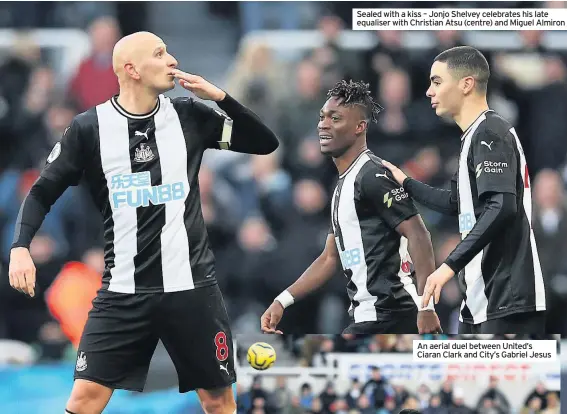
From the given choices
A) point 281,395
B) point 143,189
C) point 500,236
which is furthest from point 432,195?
point 143,189

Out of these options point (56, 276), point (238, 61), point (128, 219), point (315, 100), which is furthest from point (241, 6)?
point (128, 219)

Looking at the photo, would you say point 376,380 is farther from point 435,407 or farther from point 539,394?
point 539,394

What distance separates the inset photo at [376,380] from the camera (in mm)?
5250

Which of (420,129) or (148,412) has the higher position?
(420,129)

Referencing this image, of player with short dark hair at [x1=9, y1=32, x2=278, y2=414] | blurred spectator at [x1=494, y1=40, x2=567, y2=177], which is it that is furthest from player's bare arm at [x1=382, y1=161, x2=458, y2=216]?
blurred spectator at [x1=494, y1=40, x2=567, y2=177]

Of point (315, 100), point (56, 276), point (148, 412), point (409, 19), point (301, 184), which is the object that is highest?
point (409, 19)

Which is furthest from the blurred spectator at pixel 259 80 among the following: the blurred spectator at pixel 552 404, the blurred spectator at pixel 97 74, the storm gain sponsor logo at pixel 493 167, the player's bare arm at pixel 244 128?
the storm gain sponsor logo at pixel 493 167

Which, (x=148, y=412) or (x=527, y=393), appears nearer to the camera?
(x=527, y=393)

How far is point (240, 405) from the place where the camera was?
17.3 feet

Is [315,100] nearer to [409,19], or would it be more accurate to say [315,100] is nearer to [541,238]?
[409,19]

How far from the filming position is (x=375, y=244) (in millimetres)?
5246

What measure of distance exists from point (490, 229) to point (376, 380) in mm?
1206

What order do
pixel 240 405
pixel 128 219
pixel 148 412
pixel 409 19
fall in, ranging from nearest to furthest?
pixel 128 219, pixel 240 405, pixel 148 412, pixel 409 19

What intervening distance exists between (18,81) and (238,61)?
6.45 feet
